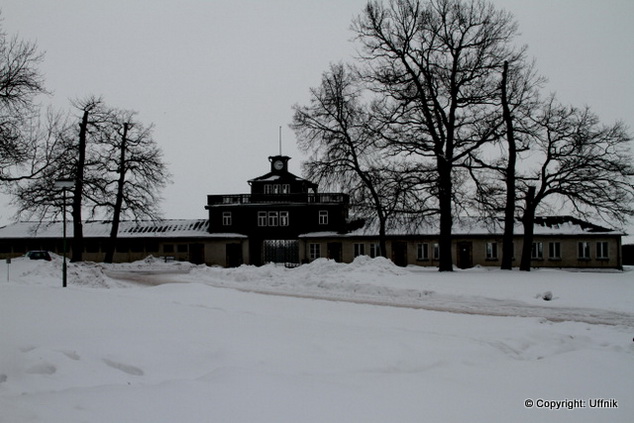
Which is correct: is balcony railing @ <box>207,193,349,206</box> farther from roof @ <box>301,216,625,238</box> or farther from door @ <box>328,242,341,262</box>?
roof @ <box>301,216,625,238</box>

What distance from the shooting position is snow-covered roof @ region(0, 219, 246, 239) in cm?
5331

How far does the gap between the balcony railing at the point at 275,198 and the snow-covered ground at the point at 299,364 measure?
38294mm

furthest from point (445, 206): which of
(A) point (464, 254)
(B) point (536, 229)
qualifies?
(B) point (536, 229)

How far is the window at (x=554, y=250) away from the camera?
4565 cm

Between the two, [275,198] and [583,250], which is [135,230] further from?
[583,250]

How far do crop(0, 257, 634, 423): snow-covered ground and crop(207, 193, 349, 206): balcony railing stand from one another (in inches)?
1508

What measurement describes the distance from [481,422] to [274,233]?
48.2m

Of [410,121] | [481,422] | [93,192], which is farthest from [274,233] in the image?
[481,422]

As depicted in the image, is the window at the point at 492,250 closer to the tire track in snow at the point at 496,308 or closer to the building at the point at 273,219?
the building at the point at 273,219

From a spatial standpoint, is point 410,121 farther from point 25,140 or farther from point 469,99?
point 25,140

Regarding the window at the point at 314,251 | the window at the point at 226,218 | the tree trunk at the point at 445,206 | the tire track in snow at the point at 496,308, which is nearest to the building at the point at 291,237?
the window at the point at 226,218

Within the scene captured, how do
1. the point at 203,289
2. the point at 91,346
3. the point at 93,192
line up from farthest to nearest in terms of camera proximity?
the point at 93,192
the point at 203,289
the point at 91,346

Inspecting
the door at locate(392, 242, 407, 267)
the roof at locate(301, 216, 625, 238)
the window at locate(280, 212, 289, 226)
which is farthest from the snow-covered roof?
the roof at locate(301, 216, 625, 238)

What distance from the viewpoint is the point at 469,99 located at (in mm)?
29172
